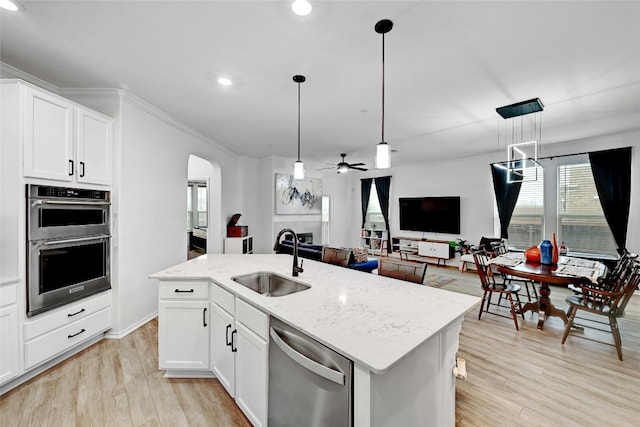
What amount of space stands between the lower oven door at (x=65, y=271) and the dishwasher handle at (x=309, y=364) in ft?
7.24

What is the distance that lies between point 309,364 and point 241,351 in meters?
0.77

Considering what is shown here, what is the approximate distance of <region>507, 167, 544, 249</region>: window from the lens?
18.5 feet

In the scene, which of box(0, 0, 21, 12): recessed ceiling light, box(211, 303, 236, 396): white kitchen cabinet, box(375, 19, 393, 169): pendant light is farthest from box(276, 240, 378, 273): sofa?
box(0, 0, 21, 12): recessed ceiling light

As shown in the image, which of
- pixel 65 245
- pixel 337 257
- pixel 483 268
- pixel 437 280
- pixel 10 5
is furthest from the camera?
pixel 437 280

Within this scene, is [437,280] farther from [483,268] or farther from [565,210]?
[565,210]

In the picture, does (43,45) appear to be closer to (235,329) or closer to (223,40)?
(223,40)

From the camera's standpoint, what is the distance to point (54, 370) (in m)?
2.36

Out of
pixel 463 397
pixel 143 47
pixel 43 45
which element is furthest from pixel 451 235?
pixel 43 45

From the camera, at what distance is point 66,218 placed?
7.94 ft

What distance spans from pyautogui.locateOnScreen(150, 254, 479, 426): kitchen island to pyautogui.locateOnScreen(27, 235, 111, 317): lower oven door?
106cm

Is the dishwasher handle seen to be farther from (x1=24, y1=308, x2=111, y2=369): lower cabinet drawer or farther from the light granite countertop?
(x1=24, y1=308, x2=111, y2=369): lower cabinet drawer

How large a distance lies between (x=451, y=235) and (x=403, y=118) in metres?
4.34

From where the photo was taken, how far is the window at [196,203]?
786 centimetres

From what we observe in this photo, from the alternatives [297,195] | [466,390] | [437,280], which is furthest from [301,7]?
[297,195]
